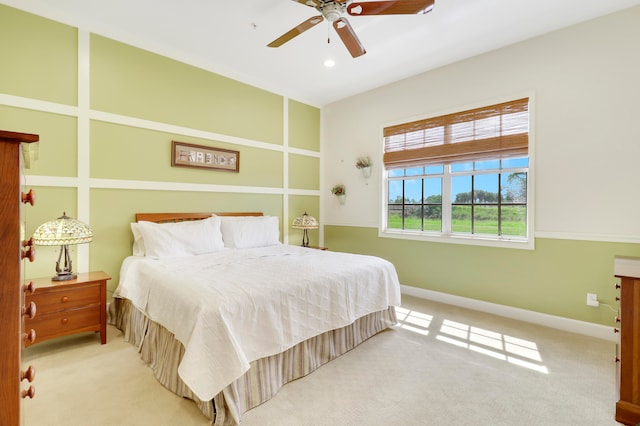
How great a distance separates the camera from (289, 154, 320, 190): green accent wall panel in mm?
4840

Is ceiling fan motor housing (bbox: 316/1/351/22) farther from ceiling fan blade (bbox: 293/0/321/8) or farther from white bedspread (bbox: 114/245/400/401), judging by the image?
white bedspread (bbox: 114/245/400/401)

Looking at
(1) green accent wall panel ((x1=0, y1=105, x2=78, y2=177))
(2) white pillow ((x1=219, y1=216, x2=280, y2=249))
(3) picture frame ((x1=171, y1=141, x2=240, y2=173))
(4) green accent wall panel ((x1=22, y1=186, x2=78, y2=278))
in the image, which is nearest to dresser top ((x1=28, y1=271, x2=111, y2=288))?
(4) green accent wall panel ((x1=22, y1=186, x2=78, y2=278))

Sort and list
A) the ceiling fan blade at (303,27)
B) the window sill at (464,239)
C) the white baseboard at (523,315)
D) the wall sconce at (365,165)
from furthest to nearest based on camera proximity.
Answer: the wall sconce at (365,165) < the window sill at (464,239) < the white baseboard at (523,315) < the ceiling fan blade at (303,27)

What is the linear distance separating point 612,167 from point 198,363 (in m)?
3.73

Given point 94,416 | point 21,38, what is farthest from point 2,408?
point 21,38

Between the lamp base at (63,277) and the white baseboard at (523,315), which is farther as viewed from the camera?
the white baseboard at (523,315)

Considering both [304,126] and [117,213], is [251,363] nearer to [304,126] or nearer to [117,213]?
[117,213]

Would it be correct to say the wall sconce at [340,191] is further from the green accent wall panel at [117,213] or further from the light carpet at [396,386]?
the light carpet at [396,386]

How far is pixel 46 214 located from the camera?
2.74 metres

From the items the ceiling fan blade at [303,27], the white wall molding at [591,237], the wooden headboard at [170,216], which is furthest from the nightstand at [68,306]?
the white wall molding at [591,237]

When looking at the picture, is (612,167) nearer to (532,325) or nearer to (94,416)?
(532,325)

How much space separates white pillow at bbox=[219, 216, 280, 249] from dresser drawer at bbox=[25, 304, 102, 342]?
1.41 meters

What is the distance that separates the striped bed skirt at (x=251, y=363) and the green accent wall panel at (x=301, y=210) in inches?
90.5

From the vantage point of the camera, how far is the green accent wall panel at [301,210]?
484 centimetres
